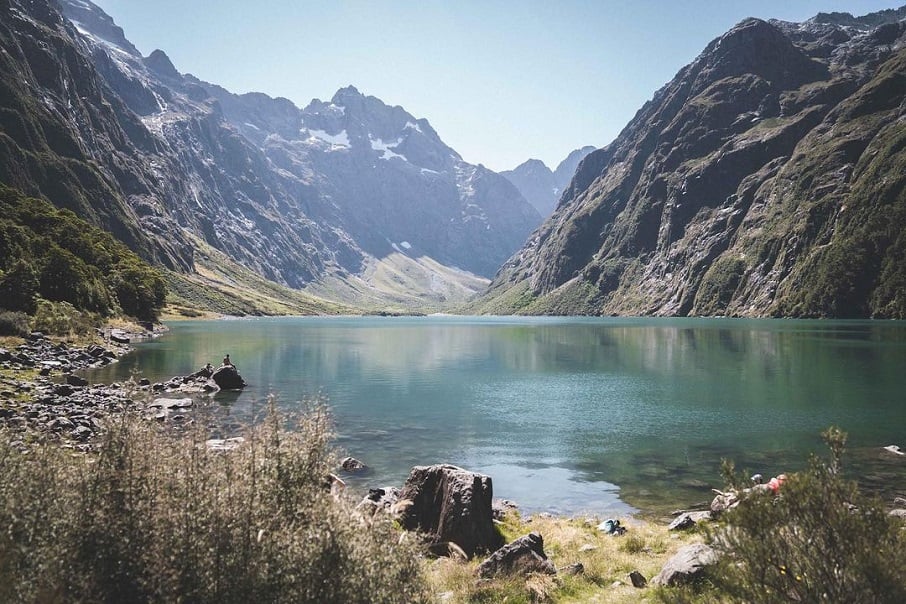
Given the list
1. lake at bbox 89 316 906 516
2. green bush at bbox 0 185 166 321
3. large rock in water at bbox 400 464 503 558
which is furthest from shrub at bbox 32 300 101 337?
large rock in water at bbox 400 464 503 558

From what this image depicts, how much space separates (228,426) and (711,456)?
3541cm

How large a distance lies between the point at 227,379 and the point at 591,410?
40576mm

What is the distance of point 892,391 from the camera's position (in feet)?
202

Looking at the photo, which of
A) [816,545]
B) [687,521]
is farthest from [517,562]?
[687,521]

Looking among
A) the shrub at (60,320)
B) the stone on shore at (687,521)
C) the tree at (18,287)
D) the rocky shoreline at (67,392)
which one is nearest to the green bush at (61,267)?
the tree at (18,287)

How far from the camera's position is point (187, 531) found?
9.63 m

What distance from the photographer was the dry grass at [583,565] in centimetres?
1495

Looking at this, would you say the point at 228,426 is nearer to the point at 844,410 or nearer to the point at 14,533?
the point at 14,533

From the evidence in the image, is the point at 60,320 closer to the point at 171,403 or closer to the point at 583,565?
the point at 171,403

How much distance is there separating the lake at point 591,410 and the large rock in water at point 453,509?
6.59 meters

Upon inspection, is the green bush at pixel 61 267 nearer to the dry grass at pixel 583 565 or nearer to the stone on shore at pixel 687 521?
the dry grass at pixel 583 565

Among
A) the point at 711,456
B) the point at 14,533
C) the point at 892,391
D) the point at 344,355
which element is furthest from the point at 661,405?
the point at 344,355

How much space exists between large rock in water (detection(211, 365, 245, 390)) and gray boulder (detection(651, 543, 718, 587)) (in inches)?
2264

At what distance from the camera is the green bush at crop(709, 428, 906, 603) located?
24.9 ft
